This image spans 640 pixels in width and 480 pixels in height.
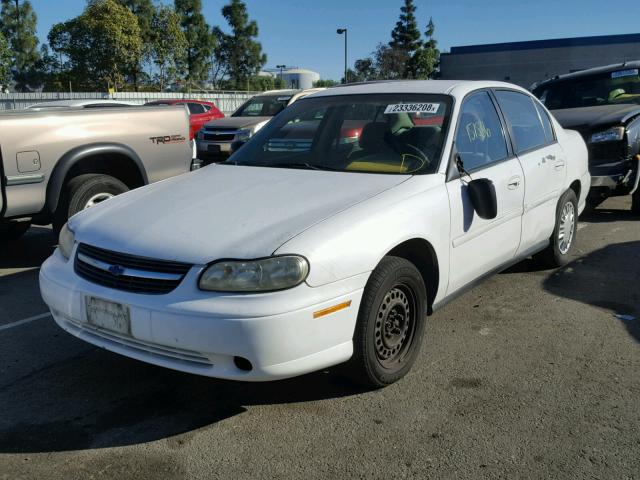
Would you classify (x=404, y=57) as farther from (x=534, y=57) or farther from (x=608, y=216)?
(x=608, y=216)

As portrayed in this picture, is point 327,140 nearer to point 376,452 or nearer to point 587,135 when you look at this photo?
point 376,452

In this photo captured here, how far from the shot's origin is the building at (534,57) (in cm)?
4706

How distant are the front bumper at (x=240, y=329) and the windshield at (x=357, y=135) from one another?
120 centimetres

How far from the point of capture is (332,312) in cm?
294

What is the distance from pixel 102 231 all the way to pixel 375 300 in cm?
147

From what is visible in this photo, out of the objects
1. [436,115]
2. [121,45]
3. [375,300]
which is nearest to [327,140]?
[436,115]

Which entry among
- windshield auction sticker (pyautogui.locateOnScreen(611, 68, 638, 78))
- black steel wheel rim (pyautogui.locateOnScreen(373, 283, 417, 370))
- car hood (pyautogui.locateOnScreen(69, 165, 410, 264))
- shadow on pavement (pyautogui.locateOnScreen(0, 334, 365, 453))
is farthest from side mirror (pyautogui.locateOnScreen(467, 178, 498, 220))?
windshield auction sticker (pyautogui.locateOnScreen(611, 68, 638, 78))

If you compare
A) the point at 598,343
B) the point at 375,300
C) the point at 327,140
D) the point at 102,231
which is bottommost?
the point at 598,343

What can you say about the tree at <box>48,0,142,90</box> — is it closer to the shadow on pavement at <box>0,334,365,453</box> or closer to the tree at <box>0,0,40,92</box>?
the tree at <box>0,0,40,92</box>

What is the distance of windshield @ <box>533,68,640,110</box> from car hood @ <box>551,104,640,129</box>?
2.62 ft

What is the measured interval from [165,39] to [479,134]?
49.7 m

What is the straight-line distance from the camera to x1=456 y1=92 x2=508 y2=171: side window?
4.10 metres

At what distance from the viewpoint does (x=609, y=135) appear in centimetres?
763

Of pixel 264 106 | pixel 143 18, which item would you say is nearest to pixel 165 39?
pixel 143 18
